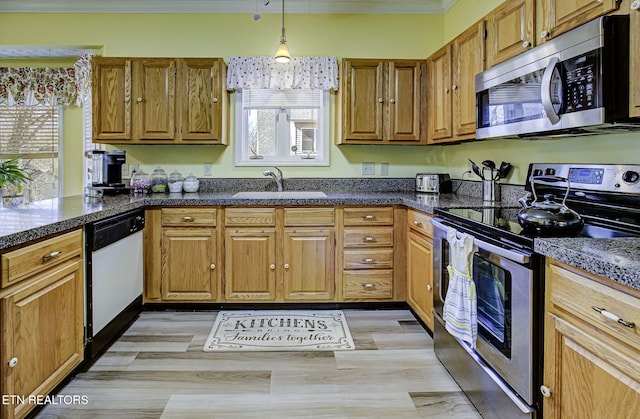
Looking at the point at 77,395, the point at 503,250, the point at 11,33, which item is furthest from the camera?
the point at 11,33

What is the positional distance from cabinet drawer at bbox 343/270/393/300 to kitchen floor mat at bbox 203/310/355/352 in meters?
0.19

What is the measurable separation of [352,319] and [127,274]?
157 cm

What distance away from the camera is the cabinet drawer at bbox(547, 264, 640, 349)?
1046mm

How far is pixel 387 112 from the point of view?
11.5ft

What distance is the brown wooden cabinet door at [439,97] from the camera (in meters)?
3.07

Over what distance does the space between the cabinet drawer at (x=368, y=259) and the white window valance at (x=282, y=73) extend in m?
1.48

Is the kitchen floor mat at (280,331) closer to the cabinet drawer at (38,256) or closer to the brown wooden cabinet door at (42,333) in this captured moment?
the brown wooden cabinet door at (42,333)

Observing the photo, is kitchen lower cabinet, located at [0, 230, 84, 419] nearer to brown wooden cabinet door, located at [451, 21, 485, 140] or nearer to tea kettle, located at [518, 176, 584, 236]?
tea kettle, located at [518, 176, 584, 236]

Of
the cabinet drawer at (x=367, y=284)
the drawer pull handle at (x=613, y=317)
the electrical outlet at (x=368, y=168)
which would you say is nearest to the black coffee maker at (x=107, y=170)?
the cabinet drawer at (x=367, y=284)

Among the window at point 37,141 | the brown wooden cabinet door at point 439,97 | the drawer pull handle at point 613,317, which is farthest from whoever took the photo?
the window at point 37,141

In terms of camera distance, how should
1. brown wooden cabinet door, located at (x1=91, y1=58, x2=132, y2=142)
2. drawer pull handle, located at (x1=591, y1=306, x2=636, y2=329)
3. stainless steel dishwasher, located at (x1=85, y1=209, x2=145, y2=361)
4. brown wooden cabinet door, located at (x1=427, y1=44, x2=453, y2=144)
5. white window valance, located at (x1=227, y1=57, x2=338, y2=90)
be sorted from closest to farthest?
drawer pull handle, located at (x1=591, y1=306, x2=636, y2=329) → stainless steel dishwasher, located at (x1=85, y1=209, x2=145, y2=361) → brown wooden cabinet door, located at (x1=427, y1=44, x2=453, y2=144) → brown wooden cabinet door, located at (x1=91, y1=58, x2=132, y2=142) → white window valance, located at (x1=227, y1=57, x2=338, y2=90)

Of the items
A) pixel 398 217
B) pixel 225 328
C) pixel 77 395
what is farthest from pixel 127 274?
pixel 398 217

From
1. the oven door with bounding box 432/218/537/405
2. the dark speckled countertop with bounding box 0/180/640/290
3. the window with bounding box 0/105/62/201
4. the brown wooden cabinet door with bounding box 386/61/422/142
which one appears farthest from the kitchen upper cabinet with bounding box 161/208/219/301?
the window with bounding box 0/105/62/201

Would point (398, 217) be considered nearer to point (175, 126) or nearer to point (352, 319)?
point (352, 319)
